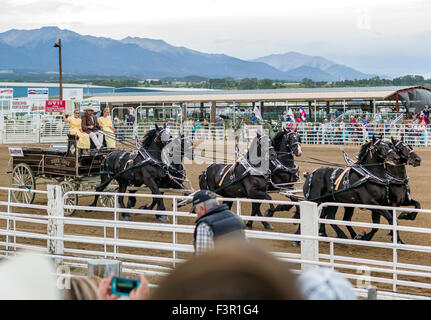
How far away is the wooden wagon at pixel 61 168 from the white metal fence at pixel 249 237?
2.02m

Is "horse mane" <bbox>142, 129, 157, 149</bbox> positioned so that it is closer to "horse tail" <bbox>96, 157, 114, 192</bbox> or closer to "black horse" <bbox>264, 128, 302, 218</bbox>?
"horse tail" <bbox>96, 157, 114, 192</bbox>

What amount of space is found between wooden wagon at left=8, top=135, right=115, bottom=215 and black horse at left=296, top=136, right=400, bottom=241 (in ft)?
18.0

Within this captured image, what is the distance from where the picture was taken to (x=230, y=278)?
5.14ft

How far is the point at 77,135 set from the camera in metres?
15.8

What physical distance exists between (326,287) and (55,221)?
8833 mm

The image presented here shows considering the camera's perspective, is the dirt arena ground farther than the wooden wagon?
No

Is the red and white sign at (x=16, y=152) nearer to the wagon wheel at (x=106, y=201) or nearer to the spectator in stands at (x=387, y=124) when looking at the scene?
the wagon wheel at (x=106, y=201)

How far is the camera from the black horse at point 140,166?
15.1m

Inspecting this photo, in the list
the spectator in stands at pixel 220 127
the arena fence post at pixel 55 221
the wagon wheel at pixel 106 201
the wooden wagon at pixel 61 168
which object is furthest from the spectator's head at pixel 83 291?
the spectator in stands at pixel 220 127

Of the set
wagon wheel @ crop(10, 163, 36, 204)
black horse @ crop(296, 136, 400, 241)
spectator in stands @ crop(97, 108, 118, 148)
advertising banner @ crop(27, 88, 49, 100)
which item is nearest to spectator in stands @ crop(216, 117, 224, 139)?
spectator in stands @ crop(97, 108, 118, 148)

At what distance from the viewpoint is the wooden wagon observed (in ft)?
51.4

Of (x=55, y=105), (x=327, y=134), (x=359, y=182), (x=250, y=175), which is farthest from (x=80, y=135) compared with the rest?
(x=55, y=105)

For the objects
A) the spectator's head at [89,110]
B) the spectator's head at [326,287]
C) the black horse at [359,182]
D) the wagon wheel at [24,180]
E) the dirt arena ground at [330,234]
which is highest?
the spectator's head at [89,110]
